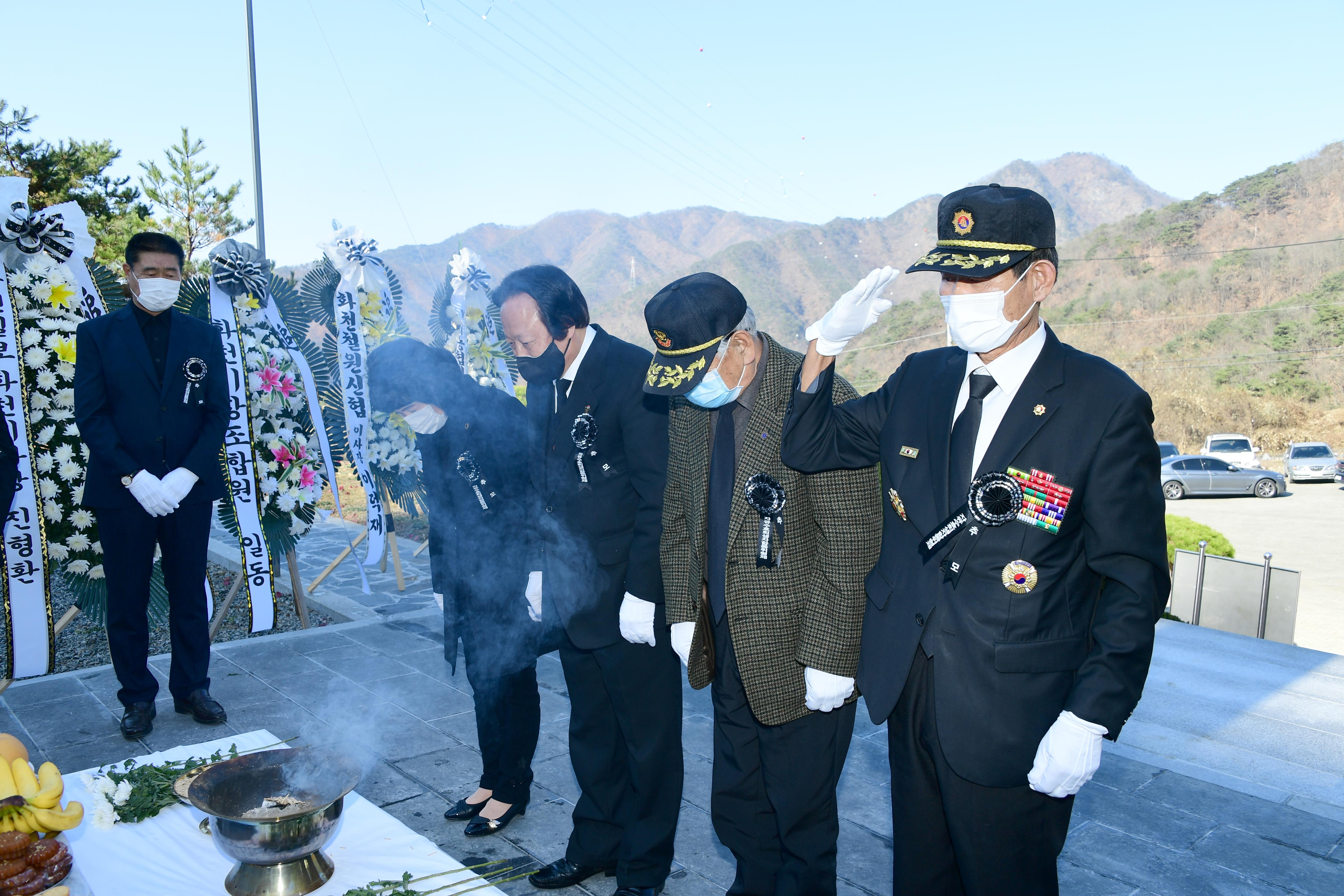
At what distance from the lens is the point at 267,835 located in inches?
85.5

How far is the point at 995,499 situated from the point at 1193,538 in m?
11.5

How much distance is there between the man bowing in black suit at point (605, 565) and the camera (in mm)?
3275

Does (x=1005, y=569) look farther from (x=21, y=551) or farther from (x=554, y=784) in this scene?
(x=21, y=551)

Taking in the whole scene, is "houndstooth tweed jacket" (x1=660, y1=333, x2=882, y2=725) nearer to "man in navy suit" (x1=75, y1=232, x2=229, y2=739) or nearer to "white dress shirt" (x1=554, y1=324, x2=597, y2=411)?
"white dress shirt" (x1=554, y1=324, x2=597, y2=411)

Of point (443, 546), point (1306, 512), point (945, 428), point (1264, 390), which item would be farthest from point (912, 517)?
point (1264, 390)

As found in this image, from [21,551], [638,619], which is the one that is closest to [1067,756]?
[638,619]

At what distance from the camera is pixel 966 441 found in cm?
228

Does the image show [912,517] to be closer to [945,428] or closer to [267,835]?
[945,428]

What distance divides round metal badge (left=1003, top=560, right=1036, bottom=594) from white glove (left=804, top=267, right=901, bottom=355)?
721mm

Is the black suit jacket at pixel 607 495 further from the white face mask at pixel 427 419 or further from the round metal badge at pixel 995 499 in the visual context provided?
the round metal badge at pixel 995 499

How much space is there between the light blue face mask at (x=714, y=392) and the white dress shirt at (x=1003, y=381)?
2.54 feet

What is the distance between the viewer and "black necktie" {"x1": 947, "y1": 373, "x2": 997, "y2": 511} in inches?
88.6

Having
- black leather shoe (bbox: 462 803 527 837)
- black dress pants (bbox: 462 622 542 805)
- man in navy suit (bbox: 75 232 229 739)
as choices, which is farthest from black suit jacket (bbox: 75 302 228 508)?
black leather shoe (bbox: 462 803 527 837)

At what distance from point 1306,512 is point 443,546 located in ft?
98.2
